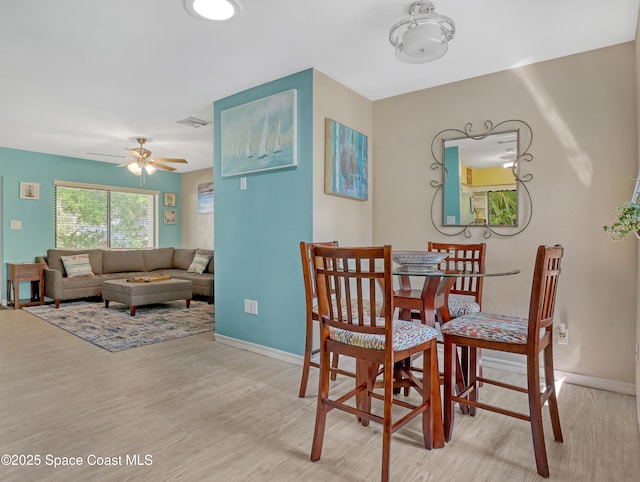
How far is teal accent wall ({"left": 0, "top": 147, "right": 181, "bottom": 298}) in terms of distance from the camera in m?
5.66

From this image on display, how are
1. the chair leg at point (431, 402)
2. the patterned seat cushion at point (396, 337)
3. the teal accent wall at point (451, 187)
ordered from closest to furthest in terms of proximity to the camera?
the patterned seat cushion at point (396, 337), the chair leg at point (431, 402), the teal accent wall at point (451, 187)

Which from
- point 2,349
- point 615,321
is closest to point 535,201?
point 615,321

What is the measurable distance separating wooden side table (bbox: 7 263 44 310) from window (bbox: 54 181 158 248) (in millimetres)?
799

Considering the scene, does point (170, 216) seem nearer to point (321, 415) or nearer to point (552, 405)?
point (321, 415)

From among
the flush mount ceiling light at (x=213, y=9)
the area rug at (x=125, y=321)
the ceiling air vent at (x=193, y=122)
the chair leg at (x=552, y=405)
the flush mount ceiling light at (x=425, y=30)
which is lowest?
the area rug at (x=125, y=321)

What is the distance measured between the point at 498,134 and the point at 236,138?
214 cm

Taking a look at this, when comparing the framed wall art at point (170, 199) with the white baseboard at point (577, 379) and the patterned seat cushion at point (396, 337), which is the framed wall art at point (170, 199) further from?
the patterned seat cushion at point (396, 337)

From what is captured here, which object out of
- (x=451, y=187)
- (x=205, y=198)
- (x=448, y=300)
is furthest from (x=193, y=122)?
(x=448, y=300)

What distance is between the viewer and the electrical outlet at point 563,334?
269 cm

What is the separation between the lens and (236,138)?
3.42 metres

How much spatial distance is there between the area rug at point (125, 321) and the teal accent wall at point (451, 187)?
106 inches

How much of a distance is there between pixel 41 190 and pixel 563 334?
695cm

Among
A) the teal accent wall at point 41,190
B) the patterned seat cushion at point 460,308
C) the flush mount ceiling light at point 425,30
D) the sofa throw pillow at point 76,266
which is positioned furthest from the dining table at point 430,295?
the teal accent wall at point 41,190

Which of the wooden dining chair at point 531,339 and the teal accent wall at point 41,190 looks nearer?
the wooden dining chair at point 531,339
